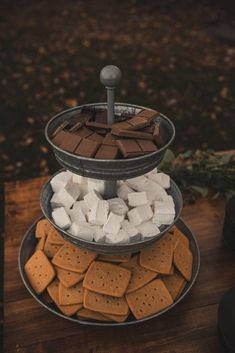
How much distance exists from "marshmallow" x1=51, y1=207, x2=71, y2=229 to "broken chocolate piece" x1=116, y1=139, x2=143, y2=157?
34 cm

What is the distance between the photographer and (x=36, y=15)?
6309 mm

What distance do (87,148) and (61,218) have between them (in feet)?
1.02

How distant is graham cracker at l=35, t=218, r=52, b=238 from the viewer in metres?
1.66

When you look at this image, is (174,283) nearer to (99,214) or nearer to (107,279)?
(107,279)

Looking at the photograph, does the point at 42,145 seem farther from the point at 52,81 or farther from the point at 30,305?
the point at 30,305

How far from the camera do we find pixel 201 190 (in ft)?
6.87

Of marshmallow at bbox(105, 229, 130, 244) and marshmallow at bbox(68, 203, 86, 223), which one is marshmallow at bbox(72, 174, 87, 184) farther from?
marshmallow at bbox(105, 229, 130, 244)

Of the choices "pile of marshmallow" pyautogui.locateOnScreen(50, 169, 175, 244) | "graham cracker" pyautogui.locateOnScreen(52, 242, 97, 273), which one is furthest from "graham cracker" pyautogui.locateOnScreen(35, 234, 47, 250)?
"pile of marshmallow" pyautogui.locateOnScreen(50, 169, 175, 244)

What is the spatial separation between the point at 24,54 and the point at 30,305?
411 centimetres

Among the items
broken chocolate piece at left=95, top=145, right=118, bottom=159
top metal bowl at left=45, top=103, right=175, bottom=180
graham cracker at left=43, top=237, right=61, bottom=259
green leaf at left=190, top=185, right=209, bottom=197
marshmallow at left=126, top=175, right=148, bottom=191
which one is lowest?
green leaf at left=190, top=185, right=209, bottom=197

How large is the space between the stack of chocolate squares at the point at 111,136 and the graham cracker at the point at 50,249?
50cm

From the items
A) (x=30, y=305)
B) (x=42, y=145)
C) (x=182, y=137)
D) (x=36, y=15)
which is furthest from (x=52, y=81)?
(x=30, y=305)

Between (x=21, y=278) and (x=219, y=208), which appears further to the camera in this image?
(x=219, y=208)

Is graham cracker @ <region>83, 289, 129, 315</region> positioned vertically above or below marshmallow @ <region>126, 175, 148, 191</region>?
below
